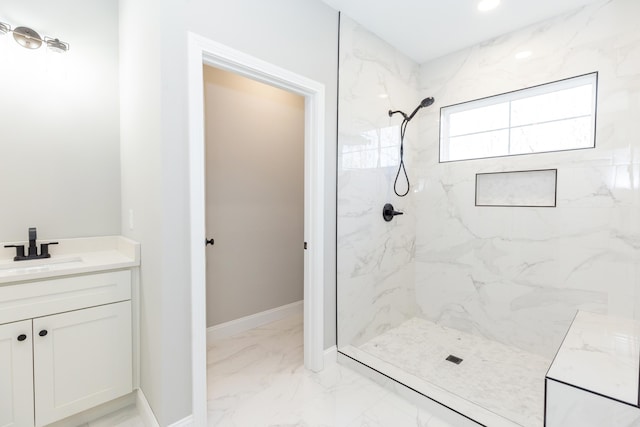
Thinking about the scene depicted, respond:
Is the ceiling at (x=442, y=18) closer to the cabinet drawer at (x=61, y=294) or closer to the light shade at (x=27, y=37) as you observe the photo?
the light shade at (x=27, y=37)

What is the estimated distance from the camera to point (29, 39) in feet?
5.58

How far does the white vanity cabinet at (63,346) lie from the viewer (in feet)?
4.57

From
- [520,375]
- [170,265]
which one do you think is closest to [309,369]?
[170,265]

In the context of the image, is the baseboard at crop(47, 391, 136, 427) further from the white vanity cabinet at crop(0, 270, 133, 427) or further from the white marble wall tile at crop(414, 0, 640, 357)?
the white marble wall tile at crop(414, 0, 640, 357)

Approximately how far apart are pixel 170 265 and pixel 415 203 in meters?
2.31

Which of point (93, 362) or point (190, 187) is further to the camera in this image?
point (93, 362)

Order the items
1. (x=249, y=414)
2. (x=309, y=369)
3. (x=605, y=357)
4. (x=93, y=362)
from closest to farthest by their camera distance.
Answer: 1. (x=605, y=357)
2. (x=93, y=362)
3. (x=249, y=414)
4. (x=309, y=369)

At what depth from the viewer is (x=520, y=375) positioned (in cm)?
202

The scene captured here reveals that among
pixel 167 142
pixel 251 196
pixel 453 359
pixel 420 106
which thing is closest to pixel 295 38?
pixel 167 142

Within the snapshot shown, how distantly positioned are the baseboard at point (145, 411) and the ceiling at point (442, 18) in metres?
2.82

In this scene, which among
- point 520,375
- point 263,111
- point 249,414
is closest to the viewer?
point 249,414

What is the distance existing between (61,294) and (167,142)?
99 cm

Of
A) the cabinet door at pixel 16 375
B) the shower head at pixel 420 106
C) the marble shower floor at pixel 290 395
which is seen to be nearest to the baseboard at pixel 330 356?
the marble shower floor at pixel 290 395

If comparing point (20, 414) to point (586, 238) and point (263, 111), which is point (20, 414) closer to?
point (263, 111)
